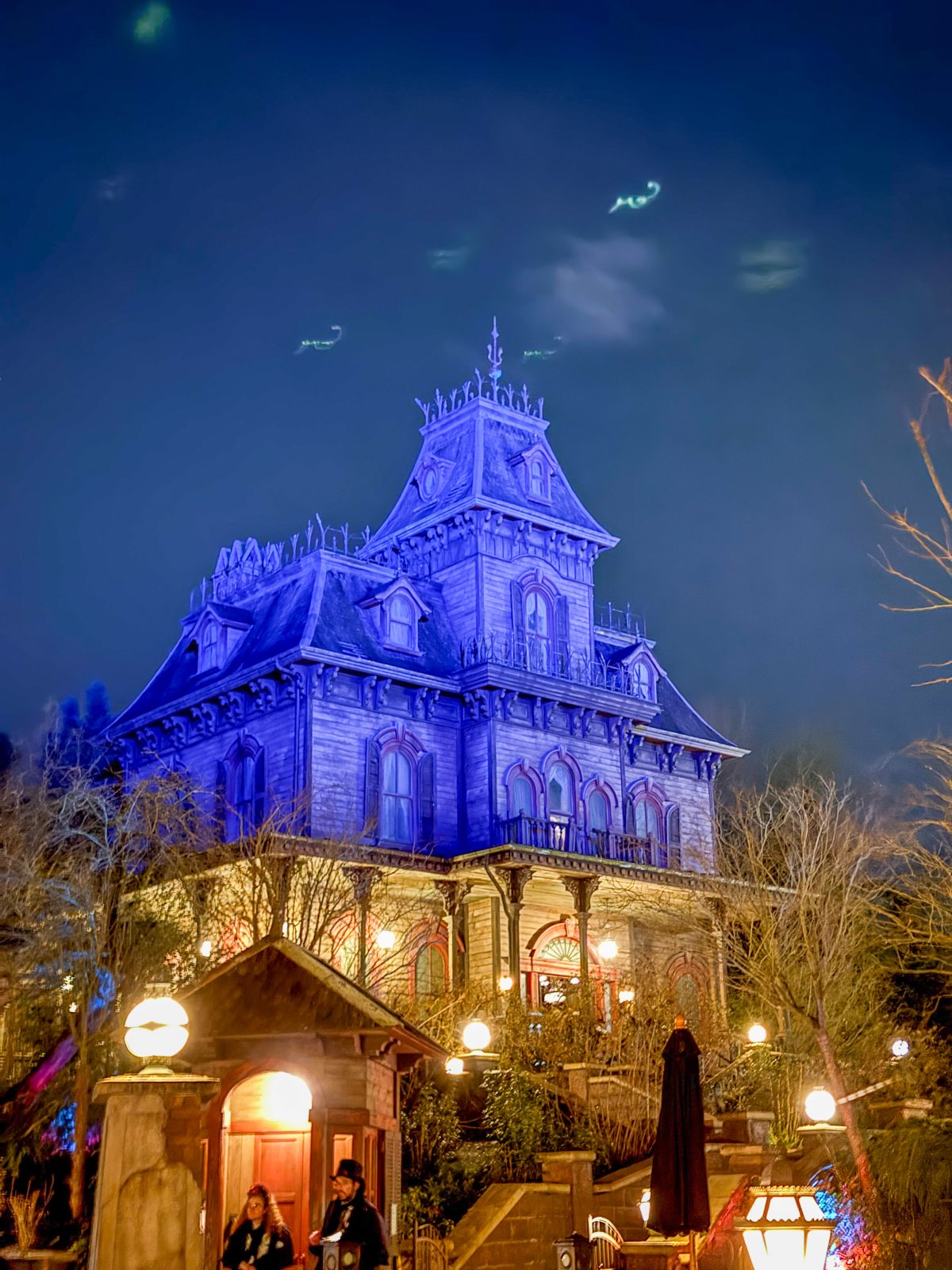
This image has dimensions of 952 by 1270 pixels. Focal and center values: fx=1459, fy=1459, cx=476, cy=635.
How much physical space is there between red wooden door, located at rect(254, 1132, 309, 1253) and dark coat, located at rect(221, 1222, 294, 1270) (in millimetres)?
2595

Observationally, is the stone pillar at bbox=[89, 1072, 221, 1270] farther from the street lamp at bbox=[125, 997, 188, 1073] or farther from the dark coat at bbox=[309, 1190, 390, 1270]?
the dark coat at bbox=[309, 1190, 390, 1270]

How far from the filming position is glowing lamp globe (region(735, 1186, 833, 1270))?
374 inches

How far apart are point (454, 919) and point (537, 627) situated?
851 cm

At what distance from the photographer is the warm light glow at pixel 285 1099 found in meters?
14.2

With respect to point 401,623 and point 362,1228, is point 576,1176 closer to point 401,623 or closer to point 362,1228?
point 362,1228

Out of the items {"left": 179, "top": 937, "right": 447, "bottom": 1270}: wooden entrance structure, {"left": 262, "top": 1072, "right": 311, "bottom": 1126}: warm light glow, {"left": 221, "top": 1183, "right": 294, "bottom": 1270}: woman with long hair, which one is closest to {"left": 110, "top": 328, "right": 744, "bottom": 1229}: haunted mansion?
{"left": 262, "top": 1072, "right": 311, "bottom": 1126}: warm light glow

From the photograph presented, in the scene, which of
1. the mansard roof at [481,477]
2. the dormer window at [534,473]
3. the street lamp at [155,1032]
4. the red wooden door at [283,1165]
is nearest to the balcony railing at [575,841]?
the mansard roof at [481,477]

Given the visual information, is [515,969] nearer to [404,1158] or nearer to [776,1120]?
[776,1120]

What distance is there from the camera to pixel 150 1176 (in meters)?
10.4

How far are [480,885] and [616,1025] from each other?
1026 centimetres

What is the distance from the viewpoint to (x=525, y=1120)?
766 inches

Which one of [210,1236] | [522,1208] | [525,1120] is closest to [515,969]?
[525,1120]

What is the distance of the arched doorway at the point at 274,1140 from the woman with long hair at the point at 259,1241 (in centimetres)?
238

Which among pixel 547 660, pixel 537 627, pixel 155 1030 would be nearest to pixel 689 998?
pixel 547 660
